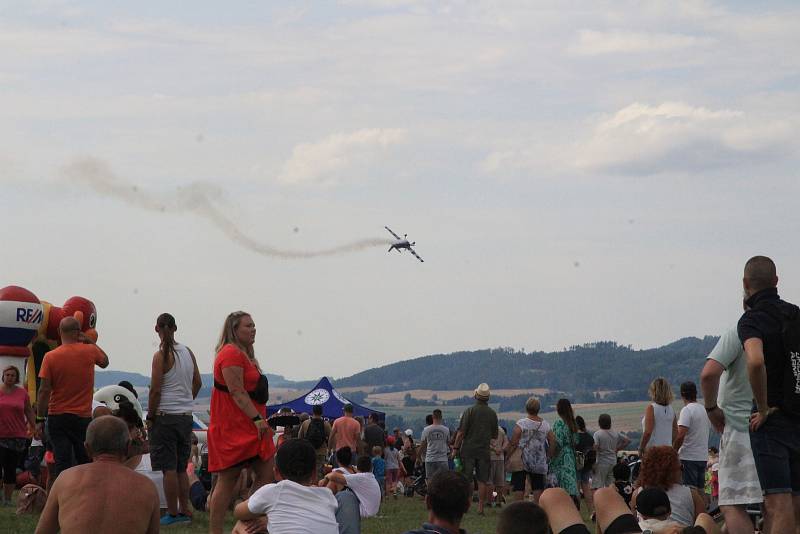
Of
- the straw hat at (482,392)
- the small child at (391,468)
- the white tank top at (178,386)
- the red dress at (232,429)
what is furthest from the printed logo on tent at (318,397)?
the red dress at (232,429)

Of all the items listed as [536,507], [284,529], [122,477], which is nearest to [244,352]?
[284,529]

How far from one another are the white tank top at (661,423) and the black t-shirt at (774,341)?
19.0ft

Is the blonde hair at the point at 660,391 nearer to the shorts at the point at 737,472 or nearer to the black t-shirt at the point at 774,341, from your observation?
the shorts at the point at 737,472

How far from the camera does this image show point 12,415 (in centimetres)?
1280

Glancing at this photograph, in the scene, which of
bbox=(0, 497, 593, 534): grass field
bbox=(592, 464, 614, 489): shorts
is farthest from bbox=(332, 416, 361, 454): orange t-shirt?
bbox=(592, 464, 614, 489): shorts

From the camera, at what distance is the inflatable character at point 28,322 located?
20.6 metres

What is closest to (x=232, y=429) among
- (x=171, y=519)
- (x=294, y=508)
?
(x=171, y=519)

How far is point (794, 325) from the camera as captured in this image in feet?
22.2

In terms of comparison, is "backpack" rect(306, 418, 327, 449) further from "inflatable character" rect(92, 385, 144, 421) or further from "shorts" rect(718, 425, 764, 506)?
"shorts" rect(718, 425, 764, 506)

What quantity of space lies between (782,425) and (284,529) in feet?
9.47

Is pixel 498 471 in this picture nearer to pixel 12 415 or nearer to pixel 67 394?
pixel 12 415

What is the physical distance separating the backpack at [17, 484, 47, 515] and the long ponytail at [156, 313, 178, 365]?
2455 millimetres

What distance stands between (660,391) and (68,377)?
588 cm

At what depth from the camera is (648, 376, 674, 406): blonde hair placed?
40.5 ft
